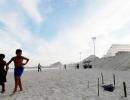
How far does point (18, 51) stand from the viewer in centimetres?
1137

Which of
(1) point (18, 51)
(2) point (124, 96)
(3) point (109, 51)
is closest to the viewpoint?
(2) point (124, 96)

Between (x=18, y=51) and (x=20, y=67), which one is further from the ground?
(x=18, y=51)

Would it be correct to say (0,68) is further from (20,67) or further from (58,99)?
(58,99)

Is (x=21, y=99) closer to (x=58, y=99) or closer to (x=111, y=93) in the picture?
(x=58, y=99)

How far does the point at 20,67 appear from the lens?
37.1ft

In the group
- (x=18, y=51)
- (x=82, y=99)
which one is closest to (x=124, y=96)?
(x=82, y=99)

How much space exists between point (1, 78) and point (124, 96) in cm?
517

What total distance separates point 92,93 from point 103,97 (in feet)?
2.91

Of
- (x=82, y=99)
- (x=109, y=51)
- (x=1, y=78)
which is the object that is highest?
(x=109, y=51)

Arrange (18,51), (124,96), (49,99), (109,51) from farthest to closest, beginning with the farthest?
(109,51), (18,51), (124,96), (49,99)

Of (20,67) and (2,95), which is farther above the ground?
(20,67)

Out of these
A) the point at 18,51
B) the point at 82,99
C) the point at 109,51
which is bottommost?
the point at 82,99

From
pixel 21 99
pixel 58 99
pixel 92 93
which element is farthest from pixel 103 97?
pixel 21 99

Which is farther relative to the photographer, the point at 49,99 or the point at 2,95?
the point at 2,95
